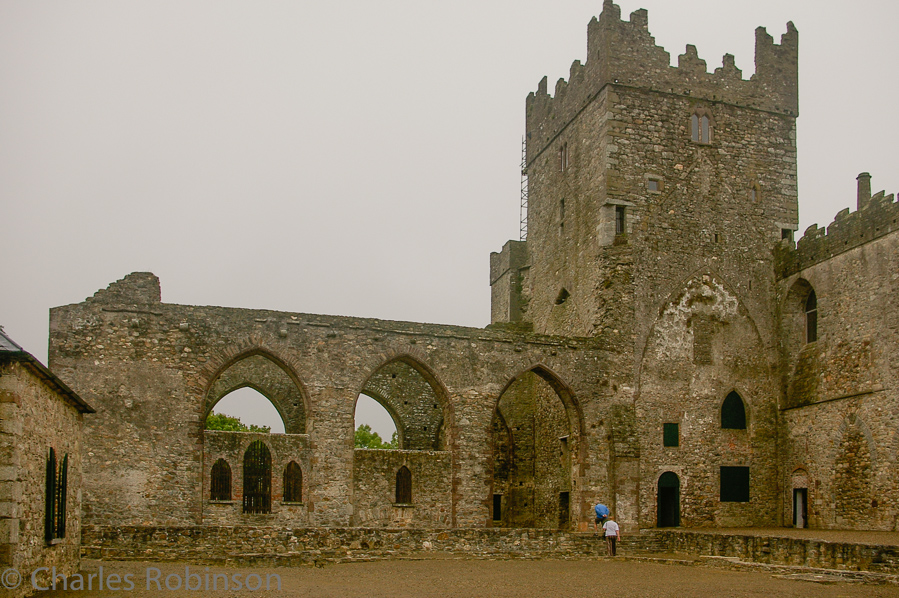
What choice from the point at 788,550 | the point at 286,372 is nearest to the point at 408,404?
the point at 286,372

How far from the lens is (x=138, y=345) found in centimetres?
2188

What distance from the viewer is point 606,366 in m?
25.3

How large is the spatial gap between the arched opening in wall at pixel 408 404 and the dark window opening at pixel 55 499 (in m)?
15.8

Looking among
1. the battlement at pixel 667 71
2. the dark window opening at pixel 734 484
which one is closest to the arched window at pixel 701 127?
the battlement at pixel 667 71

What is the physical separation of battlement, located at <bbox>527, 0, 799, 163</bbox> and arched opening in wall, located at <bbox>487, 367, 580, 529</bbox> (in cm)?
833

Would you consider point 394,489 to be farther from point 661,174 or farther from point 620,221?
point 661,174

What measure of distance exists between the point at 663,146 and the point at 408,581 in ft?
51.7

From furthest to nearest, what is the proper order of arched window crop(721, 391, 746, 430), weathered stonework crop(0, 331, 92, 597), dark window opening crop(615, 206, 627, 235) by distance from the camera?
dark window opening crop(615, 206, 627, 235) < arched window crop(721, 391, 746, 430) < weathered stonework crop(0, 331, 92, 597)

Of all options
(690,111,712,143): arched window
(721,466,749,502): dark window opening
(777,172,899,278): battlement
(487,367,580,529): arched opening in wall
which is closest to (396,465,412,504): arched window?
(487,367,580,529): arched opening in wall

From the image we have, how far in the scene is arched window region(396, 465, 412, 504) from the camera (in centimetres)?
2473

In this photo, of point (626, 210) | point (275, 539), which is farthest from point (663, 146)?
point (275, 539)

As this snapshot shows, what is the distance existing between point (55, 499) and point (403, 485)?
12.3 metres

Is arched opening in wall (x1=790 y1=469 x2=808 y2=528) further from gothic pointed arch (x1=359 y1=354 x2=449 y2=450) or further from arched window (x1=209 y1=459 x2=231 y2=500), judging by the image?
arched window (x1=209 y1=459 x2=231 y2=500)

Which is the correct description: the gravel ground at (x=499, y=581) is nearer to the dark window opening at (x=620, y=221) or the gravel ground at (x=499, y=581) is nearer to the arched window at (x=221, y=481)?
the arched window at (x=221, y=481)
